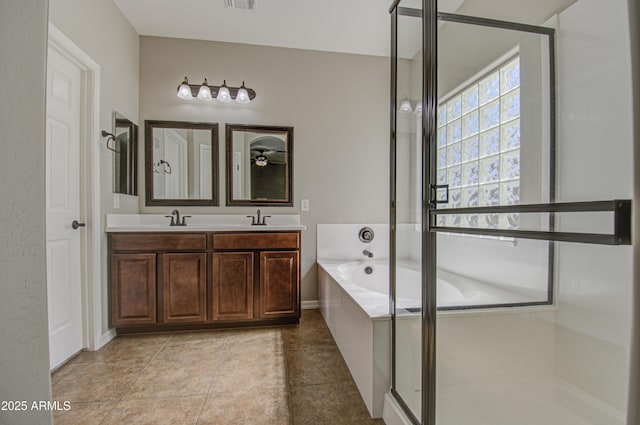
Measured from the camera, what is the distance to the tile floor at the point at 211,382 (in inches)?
53.9

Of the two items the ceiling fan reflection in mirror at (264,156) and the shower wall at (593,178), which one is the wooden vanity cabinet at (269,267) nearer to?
the ceiling fan reflection in mirror at (264,156)

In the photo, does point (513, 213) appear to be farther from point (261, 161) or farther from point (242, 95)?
point (242, 95)

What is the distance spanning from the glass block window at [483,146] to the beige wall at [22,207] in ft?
3.57

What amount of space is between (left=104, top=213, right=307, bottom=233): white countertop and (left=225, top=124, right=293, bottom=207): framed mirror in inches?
5.9

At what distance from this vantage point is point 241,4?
2.26 m

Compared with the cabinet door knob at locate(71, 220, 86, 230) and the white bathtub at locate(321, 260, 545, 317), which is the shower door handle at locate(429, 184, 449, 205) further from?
the cabinet door knob at locate(71, 220, 86, 230)

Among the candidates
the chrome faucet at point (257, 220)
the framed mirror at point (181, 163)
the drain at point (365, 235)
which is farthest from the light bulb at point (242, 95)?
the drain at point (365, 235)

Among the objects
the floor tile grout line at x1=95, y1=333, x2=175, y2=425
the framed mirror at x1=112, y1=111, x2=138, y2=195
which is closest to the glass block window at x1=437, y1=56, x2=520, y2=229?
the floor tile grout line at x1=95, y1=333, x2=175, y2=425

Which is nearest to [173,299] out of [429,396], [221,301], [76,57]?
[221,301]

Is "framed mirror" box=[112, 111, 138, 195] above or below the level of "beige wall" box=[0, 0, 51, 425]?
above

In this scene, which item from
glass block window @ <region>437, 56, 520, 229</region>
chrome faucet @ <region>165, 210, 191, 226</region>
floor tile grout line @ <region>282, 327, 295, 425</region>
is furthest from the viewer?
chrome faucet @ <region>165, 210, 191, 226</region>

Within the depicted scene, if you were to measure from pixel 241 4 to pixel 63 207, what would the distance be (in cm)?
190

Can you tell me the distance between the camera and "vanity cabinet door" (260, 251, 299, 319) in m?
2.42

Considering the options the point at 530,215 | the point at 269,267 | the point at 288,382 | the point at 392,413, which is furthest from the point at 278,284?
the point at 530,215
